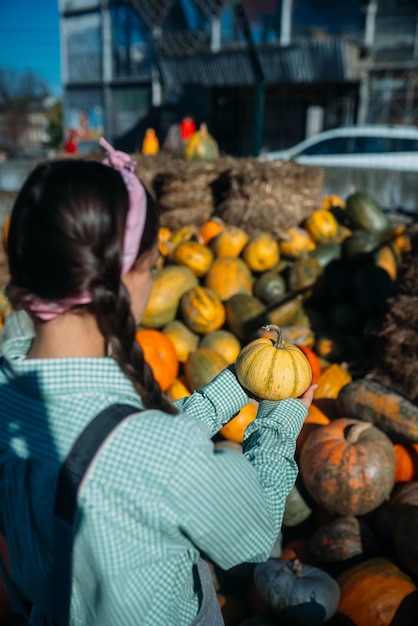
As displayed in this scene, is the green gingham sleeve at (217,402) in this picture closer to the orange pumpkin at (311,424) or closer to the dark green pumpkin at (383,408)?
the orange pumpkin at (311,424)

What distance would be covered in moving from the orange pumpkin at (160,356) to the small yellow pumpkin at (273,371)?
87.0 inches

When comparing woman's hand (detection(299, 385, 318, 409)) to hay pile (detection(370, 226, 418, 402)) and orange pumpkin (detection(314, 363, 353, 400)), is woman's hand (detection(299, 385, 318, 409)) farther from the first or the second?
orange pumpkin (detection(314, 363, 353, 400))

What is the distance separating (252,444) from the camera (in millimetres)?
1510

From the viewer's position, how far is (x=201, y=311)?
451 centimetres

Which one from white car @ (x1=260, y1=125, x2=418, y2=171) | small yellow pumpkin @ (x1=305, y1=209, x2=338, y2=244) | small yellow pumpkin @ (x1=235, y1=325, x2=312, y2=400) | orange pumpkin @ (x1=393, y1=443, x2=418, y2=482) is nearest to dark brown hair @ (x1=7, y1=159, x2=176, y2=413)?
small yellow pumpkin @ (x1=235, y1=325, x2=312, y2=400)

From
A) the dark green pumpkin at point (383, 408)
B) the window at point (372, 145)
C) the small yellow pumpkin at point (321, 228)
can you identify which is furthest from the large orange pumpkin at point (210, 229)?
the window at point (372, 145)

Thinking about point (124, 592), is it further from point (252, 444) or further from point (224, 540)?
point (252, 444)

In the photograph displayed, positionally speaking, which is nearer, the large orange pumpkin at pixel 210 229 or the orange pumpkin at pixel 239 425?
the orange pumpkin at pixel 239 425

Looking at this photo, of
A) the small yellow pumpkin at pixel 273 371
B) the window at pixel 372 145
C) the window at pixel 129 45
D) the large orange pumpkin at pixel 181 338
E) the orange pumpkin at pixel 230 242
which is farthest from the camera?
the window at pixel 129 45

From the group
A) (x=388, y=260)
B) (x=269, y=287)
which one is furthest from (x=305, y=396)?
(x=388, y=260)

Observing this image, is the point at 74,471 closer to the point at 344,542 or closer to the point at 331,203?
the point at 344,542

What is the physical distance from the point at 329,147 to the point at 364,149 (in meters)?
0.72

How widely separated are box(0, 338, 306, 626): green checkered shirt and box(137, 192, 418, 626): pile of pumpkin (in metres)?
1.48

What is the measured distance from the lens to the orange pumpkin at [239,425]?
3646 millimetres
